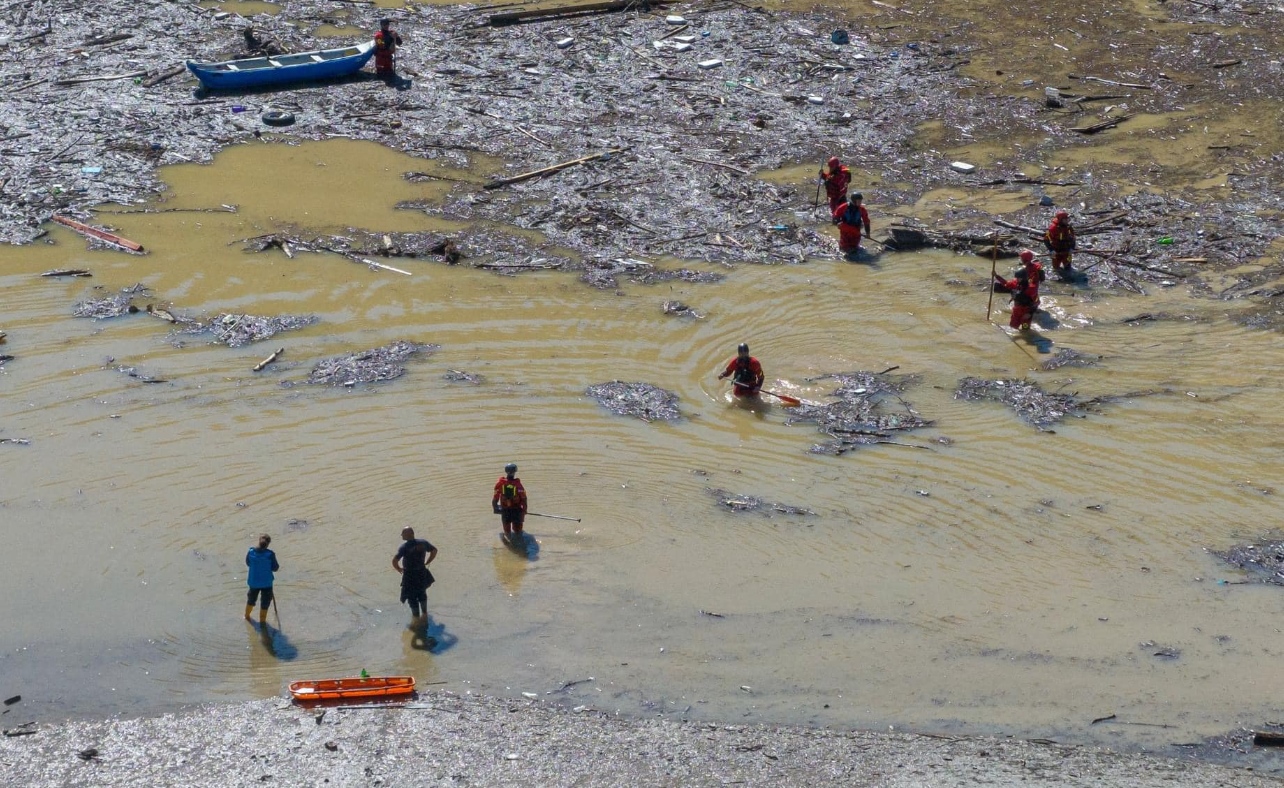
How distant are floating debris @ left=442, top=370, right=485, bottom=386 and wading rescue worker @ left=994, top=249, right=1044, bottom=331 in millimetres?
7525

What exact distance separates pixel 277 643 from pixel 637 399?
596 centimetres

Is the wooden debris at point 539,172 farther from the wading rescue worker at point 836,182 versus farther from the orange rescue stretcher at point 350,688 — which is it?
the orange rescue stretcher at point 350,688

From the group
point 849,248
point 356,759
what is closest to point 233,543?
point 356,759

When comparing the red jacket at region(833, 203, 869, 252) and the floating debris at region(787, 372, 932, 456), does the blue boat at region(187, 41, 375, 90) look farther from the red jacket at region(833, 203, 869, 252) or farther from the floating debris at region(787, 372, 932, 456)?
the floating debris at region(787, 372, 932, 456)

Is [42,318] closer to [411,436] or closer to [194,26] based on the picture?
[411,436]

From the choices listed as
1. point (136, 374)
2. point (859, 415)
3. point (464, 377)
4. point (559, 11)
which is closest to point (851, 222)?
point (859, 415)

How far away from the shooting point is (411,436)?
15594 mm

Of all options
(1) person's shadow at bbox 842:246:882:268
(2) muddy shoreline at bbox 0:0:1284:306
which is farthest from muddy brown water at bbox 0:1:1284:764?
(2) muddy shoreline at bbox 0:0:1284:306

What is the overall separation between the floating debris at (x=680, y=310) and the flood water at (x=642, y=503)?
0.26 meters

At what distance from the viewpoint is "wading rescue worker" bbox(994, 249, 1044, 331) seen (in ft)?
58.1

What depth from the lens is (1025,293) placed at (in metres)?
17.7

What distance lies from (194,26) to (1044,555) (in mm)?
23315

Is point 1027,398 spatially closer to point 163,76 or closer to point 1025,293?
point 1025,293

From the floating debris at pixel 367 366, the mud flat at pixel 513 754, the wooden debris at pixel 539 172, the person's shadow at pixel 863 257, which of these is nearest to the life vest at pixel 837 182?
the person's shadow at pixel 863 257
